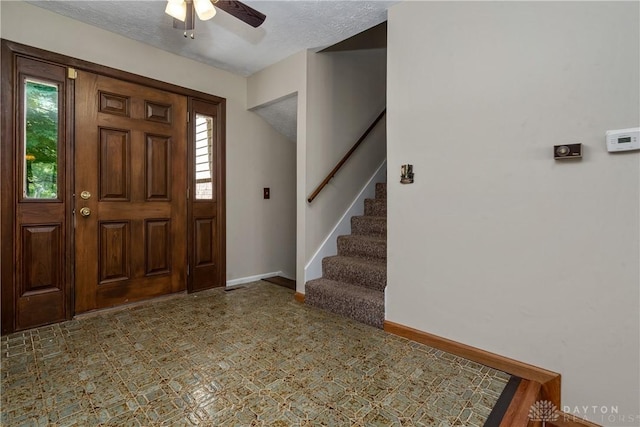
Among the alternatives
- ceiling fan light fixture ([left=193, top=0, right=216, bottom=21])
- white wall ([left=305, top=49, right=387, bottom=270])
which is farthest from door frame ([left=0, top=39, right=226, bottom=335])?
white wall ([left=305, top=49, right=387, bottom=270])

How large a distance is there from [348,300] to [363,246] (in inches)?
25.6

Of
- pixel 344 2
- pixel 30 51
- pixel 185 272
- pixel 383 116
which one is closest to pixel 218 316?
pixel 185 272

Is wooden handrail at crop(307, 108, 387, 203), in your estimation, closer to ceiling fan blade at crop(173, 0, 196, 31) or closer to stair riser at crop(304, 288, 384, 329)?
stair riser at crop(304, 288, 384, 329)

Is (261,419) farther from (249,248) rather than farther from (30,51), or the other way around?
(30,51)

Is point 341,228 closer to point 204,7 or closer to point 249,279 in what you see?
point 249,279

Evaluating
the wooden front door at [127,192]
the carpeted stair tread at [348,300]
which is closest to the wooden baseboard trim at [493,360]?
the carpeted stair tread at [348,300]

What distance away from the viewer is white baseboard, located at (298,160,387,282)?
303 cm

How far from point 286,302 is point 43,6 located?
3069mm

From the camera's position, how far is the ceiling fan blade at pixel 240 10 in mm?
1832

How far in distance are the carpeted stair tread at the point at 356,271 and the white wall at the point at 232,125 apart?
43.3 inches

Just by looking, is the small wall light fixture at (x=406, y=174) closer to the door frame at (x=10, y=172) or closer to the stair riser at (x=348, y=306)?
the stair riser at (x=348, y=306)

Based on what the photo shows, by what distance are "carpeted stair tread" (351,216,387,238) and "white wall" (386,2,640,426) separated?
0.86 metres

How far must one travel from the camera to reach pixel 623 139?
4.51 feet

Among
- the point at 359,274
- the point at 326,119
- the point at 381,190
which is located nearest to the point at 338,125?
the point at 326,119
